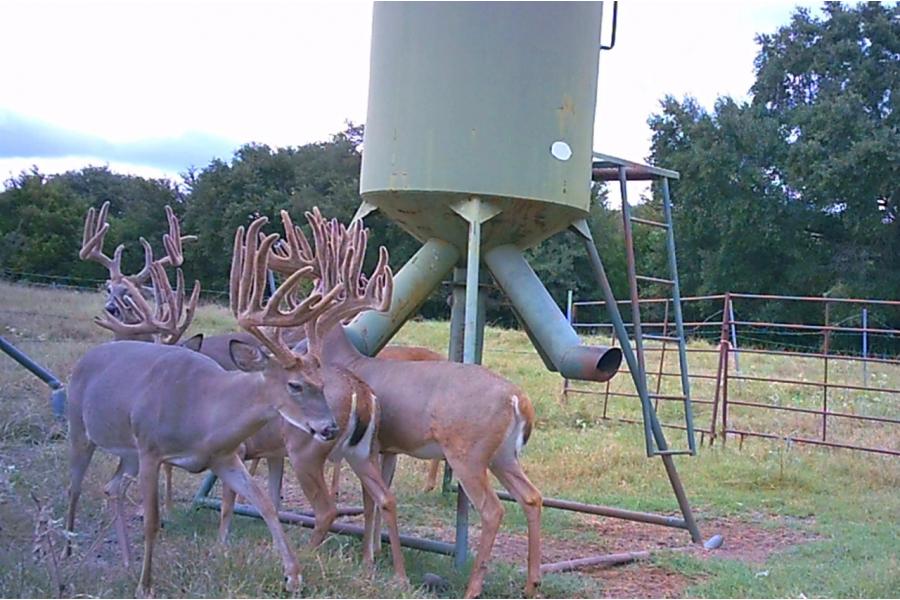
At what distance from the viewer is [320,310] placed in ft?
19.4

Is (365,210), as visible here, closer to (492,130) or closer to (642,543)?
(492,130)

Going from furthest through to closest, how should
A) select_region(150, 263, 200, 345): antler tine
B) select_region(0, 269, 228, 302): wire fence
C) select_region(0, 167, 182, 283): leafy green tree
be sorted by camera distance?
select_region(0, 167, 182, 283): leafy green tree < select_region(0, 269, 228, 302): wire fence < select_region(150, 263, 200, 345): antler tine

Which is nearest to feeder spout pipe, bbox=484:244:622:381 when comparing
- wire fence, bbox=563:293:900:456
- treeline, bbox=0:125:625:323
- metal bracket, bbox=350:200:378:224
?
metal bracket, bbox=350:200:378:224

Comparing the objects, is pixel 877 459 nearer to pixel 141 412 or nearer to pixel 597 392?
pixel 597 392

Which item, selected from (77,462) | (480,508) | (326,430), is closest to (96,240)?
(77,462)

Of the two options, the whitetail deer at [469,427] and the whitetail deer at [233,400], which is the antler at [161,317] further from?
the whitetail deer at [469,427]

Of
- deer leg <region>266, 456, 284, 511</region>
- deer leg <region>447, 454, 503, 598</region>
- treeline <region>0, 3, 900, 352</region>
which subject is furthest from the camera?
treeline <region>0, 3, 900, 352</region>

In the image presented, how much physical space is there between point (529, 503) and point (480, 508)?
0.44m

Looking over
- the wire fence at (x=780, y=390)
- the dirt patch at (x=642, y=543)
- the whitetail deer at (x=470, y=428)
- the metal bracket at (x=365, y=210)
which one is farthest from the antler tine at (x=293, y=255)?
the wire fence at (x=780, y=390)

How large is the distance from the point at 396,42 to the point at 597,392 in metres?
8.36

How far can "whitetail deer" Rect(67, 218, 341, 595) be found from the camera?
5.58 m

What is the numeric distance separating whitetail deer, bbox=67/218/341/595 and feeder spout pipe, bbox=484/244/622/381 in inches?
56.7

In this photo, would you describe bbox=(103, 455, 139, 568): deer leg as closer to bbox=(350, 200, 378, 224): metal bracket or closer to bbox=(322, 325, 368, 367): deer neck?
bbox=(322, 325, 368, 367): deer neck

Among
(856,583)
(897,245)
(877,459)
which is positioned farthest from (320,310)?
(897,245)
